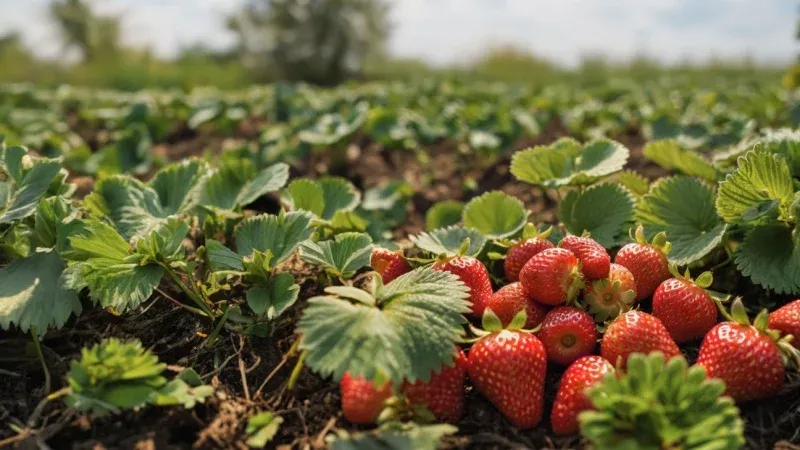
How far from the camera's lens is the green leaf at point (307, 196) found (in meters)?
2.18

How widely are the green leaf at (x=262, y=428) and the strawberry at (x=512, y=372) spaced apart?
0.43 metres

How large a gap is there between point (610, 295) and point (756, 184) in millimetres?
522

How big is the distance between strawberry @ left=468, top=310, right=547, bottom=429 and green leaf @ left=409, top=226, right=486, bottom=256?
1.29 ft

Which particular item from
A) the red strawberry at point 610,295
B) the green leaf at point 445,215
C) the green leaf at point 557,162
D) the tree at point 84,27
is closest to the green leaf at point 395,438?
the red strawberry at point 610,295

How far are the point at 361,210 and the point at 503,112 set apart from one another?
204 centimetres

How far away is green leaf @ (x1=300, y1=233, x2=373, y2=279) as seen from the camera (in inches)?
66.1

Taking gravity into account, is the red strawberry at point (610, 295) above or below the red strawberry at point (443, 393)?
above

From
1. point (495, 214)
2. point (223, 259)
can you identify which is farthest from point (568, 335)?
point (223, 259)

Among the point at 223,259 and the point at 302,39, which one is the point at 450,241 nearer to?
the point at 223,259

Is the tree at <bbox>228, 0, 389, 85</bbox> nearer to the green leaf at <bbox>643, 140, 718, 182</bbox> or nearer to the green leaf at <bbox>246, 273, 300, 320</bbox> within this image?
the green leaf at <bbox>643, 140, 718, 182</bbox>

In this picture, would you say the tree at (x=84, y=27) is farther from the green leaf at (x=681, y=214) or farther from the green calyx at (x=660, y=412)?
the green calyx at (x=660, y=412)

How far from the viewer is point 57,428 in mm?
1476

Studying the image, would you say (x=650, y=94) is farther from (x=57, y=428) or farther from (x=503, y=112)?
(x=57, y=428)

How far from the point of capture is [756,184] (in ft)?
5.91
